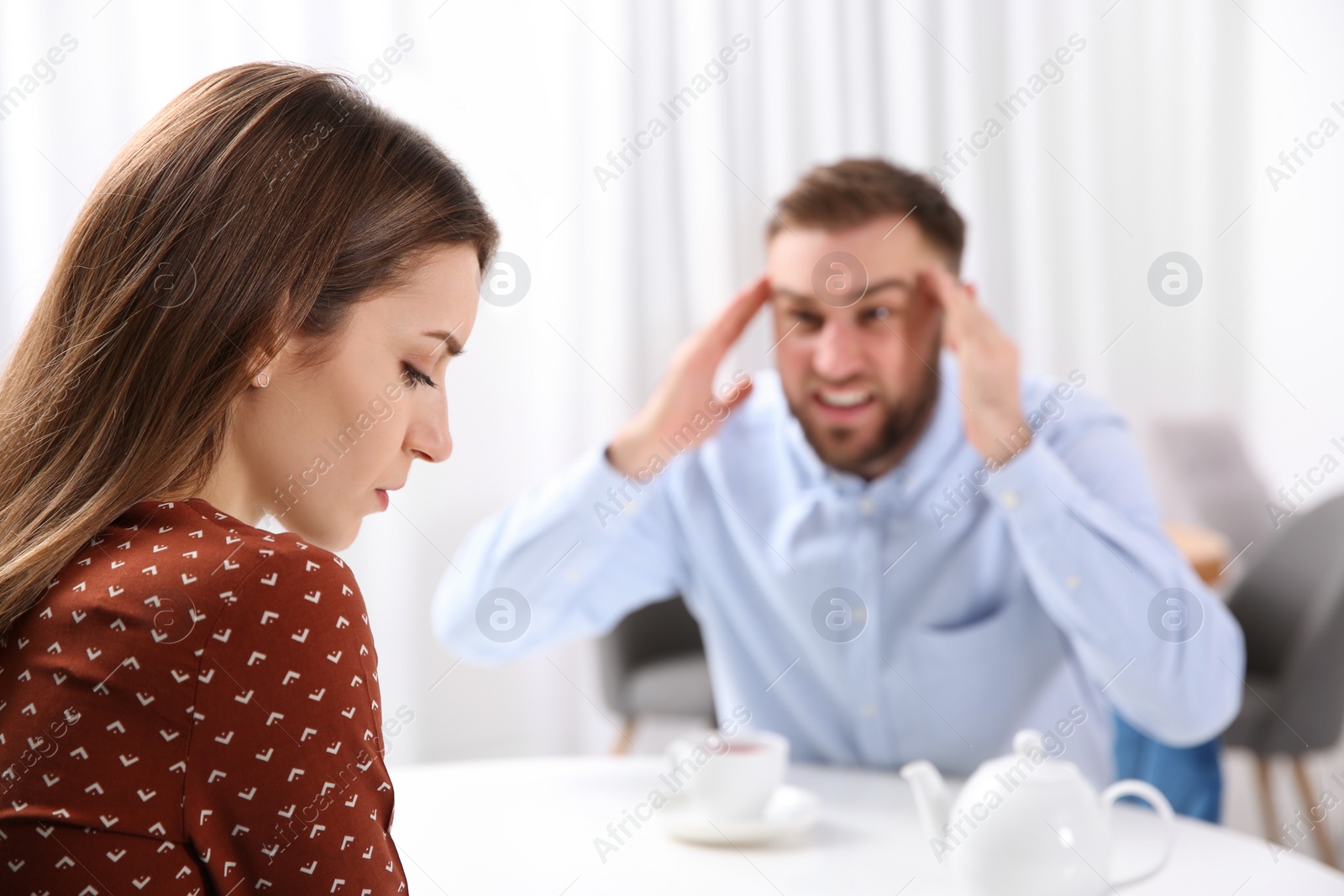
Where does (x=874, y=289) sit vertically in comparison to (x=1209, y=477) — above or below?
above

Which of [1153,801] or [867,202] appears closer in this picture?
[1153,801]

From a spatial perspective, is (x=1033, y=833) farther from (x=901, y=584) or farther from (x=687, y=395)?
(x=687, y=395)

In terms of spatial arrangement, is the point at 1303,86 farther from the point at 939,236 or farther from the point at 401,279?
the point at 401,279

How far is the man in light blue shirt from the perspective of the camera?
54.2 inches

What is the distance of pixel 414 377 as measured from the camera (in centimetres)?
76

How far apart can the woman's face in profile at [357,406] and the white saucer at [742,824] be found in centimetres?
42

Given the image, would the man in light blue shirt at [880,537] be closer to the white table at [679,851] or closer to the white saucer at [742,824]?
the white table at [679,851]

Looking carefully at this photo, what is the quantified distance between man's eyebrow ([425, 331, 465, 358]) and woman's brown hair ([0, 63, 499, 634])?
0.07 metres

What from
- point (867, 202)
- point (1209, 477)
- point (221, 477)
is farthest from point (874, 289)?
point (1209, 477)

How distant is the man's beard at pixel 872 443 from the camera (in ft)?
5.17

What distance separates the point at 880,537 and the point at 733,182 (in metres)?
1.24

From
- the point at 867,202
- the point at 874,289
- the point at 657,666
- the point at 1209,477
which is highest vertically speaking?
the point at 867,202

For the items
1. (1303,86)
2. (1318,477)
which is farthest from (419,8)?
(1318,477)

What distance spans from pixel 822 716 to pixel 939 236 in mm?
718
